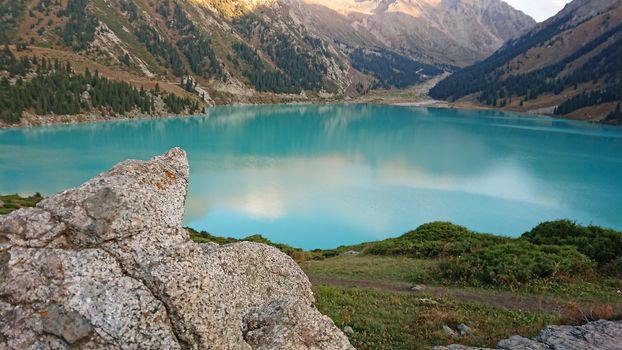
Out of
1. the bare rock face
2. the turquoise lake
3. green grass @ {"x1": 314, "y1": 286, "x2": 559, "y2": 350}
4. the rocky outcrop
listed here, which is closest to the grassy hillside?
green grass @ {"x1": 314, "y1": 286, "x2": 559, "y2": 350}

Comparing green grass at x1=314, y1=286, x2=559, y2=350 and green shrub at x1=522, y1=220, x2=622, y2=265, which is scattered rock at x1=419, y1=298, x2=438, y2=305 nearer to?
green grass at x1=314, y1=286, x2=559, y2=350

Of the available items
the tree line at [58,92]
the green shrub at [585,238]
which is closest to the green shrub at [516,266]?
the green shrub at [585,238]

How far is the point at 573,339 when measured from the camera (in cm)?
1240

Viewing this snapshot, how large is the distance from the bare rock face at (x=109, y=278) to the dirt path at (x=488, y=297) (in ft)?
46.6

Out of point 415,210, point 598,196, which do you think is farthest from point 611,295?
point 598,196

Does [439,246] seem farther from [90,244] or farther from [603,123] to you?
[603,123]

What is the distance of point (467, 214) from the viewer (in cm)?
6012

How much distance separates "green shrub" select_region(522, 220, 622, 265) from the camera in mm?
24781

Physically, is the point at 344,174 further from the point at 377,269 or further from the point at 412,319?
the point at 412,319

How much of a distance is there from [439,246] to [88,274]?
87.0ft

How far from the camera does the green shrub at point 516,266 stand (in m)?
21.5

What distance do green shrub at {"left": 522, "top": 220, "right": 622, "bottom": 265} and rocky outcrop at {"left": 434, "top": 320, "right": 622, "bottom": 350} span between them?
1345 centimetres

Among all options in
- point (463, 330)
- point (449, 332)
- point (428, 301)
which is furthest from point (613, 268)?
point (449, 332)

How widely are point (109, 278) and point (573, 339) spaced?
12259 millimetres
